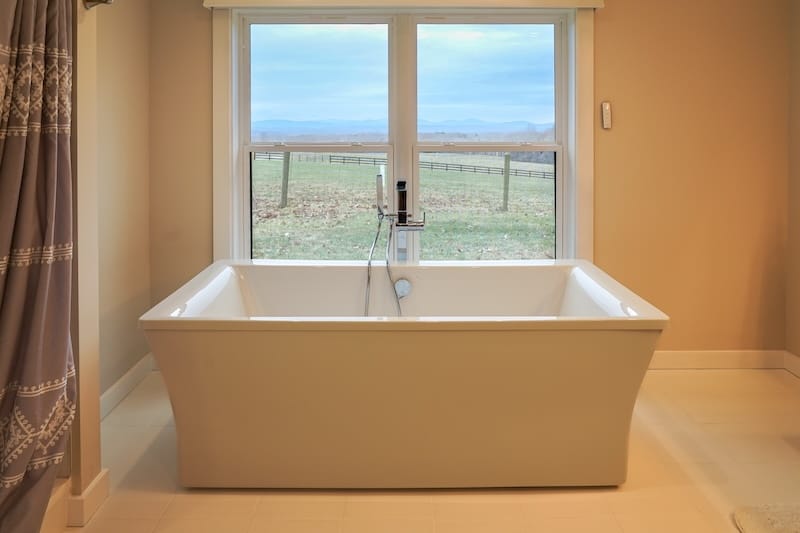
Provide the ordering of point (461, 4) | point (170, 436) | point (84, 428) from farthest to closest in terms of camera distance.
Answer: point (461, 4)
point (170, 436)
point (84, 428)

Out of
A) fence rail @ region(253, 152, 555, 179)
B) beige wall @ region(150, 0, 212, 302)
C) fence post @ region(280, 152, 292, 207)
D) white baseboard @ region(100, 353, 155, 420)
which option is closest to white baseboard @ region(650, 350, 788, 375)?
fence rail @ region(253, 152, 555, 179)

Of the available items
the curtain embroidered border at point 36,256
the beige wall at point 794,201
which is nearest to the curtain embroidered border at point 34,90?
the curtain embroidered border at point 36,256

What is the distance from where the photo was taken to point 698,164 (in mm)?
3605

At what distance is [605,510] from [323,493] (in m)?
0.88

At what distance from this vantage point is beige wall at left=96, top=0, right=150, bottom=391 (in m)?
2.96

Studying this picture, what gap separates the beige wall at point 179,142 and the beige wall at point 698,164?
2.03 m

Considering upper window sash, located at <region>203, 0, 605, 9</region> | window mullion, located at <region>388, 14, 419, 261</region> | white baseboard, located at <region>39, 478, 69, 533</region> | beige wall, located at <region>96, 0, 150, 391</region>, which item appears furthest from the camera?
window mullion, located at <region>388, 14, 419, 261</region>

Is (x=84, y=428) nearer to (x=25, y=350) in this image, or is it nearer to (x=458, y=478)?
(x=25, y=350)

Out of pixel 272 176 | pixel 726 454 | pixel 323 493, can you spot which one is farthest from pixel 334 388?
pixel 272 176

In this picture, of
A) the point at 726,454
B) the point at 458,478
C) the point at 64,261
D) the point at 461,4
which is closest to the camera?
the point at 64,261

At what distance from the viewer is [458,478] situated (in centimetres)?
223

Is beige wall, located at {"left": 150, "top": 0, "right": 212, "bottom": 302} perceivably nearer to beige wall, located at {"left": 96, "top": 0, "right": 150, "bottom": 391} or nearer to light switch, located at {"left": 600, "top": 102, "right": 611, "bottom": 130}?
beige wall, located at {"left": 96, "top": 0, "right": 150, "bottom": 391}

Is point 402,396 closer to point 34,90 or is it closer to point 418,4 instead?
point 34,90

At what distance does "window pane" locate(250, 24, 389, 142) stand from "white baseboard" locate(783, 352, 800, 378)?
2.46 m
